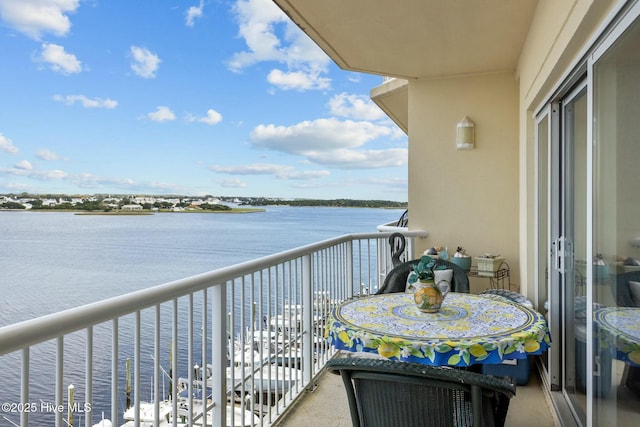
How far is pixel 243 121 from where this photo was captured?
35.0 metres

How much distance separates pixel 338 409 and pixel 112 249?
18.6 metres

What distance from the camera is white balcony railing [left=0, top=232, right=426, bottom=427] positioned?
1193 millimetres

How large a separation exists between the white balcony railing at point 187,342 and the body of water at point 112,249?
0.14 meters

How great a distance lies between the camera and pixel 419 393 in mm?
1421

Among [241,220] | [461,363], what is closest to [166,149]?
[241,220]

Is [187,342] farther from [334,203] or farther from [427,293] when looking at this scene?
[334,203]

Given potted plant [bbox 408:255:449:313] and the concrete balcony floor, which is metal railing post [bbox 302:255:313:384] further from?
potted plant [bbox 408:255:449:313]

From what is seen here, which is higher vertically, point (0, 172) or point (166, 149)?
point (166, 149)

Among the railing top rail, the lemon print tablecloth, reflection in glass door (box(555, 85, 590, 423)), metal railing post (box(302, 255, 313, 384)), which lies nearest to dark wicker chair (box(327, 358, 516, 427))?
the lemon print tablecloth

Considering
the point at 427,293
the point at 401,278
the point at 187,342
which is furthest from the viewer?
the point at 401,278

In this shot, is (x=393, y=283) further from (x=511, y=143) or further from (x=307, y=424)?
(x=511, y=143)

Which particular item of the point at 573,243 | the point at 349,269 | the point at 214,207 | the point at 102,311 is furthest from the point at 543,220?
the point at 214,207

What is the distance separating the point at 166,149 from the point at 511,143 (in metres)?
29.8

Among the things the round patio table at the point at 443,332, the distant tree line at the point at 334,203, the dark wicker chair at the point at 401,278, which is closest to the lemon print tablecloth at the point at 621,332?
the round patio table at the point at 443,332
